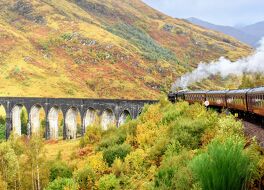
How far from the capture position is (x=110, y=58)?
15012 cm

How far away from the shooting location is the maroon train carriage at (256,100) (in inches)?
1048

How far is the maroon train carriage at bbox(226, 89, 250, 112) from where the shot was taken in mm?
32375

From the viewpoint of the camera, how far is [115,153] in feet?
136

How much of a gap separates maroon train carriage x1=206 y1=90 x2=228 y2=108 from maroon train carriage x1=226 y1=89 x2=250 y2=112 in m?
1.55

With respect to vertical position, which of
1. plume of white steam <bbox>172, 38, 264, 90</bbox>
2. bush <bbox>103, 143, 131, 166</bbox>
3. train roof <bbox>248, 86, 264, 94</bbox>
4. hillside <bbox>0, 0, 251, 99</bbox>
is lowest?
bush <bbox>103, 143, 131, 166</bbox>

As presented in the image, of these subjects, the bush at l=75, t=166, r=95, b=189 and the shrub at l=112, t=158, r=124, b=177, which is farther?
the bush at l=75, t=166, r=95, b=189

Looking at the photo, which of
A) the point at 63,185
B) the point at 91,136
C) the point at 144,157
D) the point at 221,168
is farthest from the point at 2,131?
the point at 221,168

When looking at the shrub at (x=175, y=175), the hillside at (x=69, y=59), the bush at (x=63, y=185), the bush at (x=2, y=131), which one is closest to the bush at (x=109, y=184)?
the bush at (x=63, y=185)

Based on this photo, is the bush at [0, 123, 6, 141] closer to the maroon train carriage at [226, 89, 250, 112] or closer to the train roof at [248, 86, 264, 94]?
the maroon train carriage at [226, 89, 250, 112]

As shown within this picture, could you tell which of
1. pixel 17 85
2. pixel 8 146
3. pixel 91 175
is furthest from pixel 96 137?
pixel 17 85

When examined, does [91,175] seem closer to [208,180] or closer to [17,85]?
[208,180]

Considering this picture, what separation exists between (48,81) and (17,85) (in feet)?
31.5

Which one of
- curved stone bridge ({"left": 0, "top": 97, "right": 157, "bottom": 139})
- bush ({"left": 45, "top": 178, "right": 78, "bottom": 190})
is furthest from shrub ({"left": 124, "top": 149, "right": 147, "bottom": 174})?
curved stone bridge ({"left": 0, "top": 97, "right": 157, "bottom": 139})

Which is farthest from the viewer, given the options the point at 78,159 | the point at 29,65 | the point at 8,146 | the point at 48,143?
the point at 29,65
